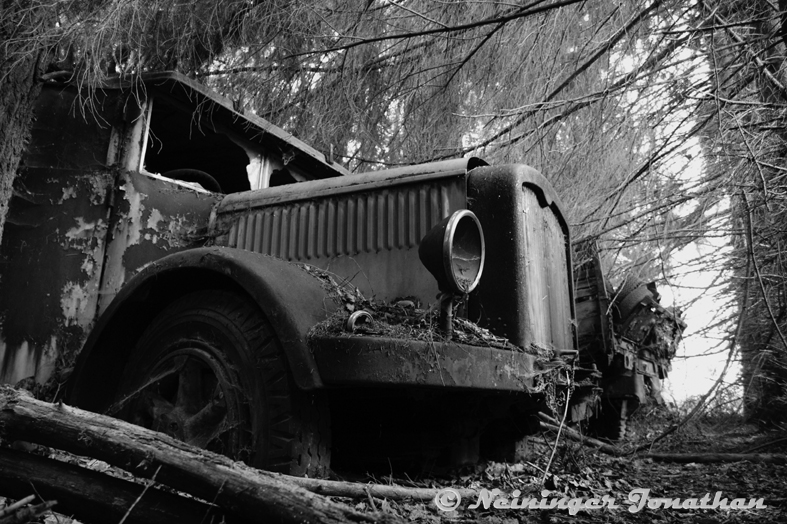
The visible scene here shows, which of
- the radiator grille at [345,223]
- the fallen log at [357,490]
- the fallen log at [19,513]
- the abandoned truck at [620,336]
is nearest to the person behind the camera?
the fallen log at [19,513]

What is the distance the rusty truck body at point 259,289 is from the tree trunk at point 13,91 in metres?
0.06

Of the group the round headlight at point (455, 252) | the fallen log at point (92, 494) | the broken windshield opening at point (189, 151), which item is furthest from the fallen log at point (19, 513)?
the broken windshield opening at point (189, 151)

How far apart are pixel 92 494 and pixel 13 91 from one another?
252 cm

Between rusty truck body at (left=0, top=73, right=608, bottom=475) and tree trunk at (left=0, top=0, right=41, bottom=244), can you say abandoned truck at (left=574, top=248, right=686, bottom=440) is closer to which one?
rusty truck body at (left=0, top=73, right=608, bottom=475)

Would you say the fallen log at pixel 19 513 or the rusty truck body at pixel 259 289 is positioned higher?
the rusty truck body at pixel 259 289

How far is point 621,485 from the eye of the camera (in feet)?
11.0

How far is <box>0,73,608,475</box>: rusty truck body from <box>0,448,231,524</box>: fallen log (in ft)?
2.14

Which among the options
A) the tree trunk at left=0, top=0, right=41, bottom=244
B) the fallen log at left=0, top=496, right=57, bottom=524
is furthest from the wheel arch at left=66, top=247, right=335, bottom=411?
the fallen log at left=0, top=496, right=57, bottom=524

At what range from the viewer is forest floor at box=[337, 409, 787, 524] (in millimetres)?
2357

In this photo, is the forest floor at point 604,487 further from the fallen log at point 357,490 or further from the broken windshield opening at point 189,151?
the broken windshield opening at point 189,151

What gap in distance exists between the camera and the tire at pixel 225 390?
7.74 feet

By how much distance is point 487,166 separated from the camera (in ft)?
10.2

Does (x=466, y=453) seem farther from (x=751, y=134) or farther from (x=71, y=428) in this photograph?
(x=751, y=134)

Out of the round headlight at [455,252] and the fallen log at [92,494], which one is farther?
the round headlight at [455,252]
